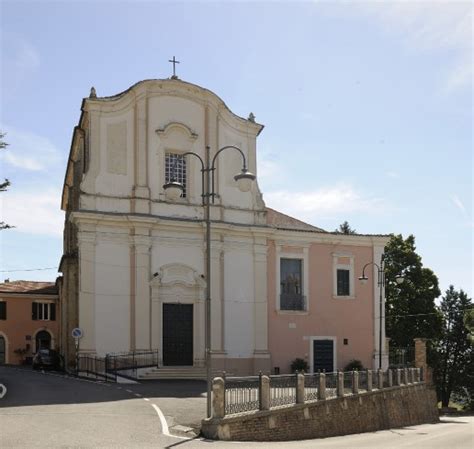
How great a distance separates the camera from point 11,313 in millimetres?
50531

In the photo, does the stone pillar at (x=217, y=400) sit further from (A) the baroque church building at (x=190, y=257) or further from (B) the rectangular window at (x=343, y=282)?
(B) the rectangular window at (x=343, y=282)

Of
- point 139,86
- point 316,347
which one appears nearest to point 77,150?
point 139,86

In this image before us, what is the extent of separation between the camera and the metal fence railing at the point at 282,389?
17.9 metres

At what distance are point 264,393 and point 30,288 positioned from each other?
37.5m

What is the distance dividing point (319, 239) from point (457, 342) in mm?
29239

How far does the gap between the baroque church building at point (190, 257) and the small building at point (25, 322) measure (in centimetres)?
1299

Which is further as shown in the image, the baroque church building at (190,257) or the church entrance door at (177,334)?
the church entrance door at (177,334)

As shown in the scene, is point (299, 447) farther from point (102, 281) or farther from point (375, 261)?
point (375, 261)

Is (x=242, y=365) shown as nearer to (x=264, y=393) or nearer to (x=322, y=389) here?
(x=322, y=389)

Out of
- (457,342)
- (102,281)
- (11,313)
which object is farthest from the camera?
(457,342)

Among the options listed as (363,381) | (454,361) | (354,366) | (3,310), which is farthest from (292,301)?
(454,361)

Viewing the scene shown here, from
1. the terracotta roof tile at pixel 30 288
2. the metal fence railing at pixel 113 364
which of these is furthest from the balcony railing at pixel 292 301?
the terracotta roof tile at pixel 30 288

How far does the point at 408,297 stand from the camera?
171 feet

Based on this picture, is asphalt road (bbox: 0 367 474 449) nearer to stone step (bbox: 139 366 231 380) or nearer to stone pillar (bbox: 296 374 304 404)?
stone pillar (bbox: 296 374 304 404)
